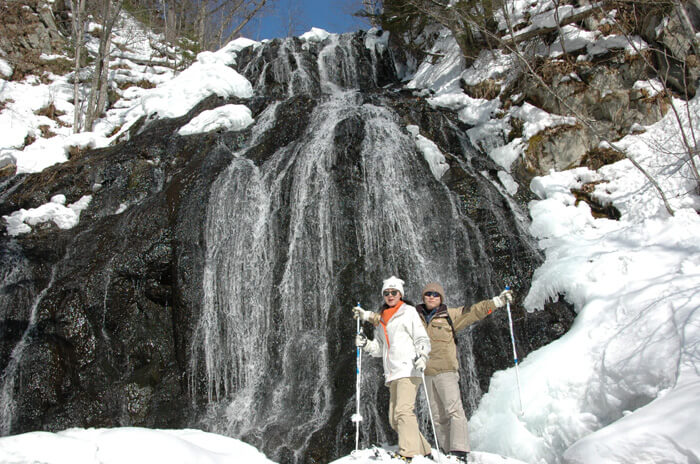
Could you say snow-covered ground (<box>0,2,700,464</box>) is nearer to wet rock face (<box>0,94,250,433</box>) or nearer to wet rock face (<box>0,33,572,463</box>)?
wet rock face (<box>0,33,572,463</box>)

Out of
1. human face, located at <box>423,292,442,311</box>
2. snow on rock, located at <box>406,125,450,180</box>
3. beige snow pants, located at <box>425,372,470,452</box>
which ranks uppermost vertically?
snow on rock, located at <box>406,125,450,180</box>

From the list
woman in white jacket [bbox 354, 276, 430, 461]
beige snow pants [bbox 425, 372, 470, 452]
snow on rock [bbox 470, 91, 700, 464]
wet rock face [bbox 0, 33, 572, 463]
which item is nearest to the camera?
snow on rock [bbox 470, 91, 700, 464]

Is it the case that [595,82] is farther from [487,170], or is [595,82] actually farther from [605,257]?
[605,257]

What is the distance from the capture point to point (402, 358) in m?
4.27

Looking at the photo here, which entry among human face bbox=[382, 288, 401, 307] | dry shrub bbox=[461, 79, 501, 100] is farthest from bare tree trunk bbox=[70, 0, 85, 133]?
human face bbox=[382, 288, 401, 307]

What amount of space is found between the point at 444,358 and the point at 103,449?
10.6 ft

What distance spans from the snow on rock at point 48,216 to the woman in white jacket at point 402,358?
8404mm

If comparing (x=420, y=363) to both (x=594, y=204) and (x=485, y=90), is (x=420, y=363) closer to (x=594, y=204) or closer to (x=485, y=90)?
(x=594, y=204)

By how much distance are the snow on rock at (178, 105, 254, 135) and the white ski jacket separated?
9036 mm

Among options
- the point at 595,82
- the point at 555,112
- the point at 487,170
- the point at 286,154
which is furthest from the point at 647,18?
the point at 286,154

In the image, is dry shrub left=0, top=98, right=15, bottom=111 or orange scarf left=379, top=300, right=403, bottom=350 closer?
orange scarf left=379, top=300, right=403, bottom=350

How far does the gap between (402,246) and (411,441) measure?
4702mm

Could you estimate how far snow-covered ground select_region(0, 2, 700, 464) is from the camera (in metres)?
2.94

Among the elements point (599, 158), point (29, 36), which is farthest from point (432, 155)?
point (29, 36)
